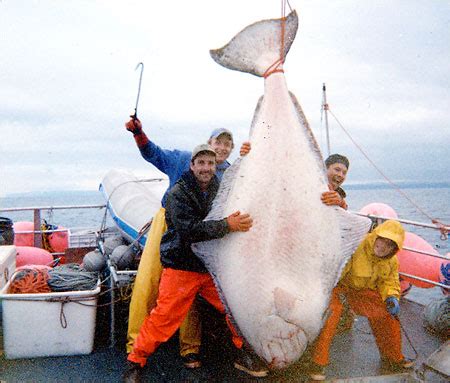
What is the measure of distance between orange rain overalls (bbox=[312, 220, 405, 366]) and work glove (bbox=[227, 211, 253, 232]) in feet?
4.02

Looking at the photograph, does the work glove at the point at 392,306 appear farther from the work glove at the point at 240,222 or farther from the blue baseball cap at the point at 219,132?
the blue baseball cap at the point at 219,132

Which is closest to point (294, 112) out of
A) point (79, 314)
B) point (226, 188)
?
point (226, 188)

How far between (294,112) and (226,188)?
0.68 meters

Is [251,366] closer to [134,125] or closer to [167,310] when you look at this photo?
[167,310]

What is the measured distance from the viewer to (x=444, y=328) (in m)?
4.06

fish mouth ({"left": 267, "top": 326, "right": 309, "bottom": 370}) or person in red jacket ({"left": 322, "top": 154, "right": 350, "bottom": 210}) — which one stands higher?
person in red jacket ({"left": 322, "top": 154, "right": 350, "bottom": 210})

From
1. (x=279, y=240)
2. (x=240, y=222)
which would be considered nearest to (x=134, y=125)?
(x=240, y=222)

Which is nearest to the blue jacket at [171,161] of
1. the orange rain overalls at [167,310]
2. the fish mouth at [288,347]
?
the orange rain overalls at [167,310]

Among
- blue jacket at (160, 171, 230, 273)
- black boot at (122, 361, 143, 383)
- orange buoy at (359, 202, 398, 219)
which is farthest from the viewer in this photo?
orange buoy at (359, 202, 398, 219)

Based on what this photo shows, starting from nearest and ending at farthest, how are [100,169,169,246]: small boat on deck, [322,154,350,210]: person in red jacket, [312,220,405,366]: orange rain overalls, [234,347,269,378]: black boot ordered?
[234,347,269,378]: black boot, [312,220,405,366]: orange rain overalls, [322,154,350,210]: person in red jacket, [100,169,169,246]: small boat on deck

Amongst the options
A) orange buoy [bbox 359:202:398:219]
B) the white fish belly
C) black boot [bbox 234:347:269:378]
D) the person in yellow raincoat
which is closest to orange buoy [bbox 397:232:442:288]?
orange buoy [bbox 359:202:398:219]

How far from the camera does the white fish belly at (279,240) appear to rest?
254cm

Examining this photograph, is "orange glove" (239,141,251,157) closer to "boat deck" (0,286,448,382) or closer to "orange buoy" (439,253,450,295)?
"boat deck" (0,286,448,382)

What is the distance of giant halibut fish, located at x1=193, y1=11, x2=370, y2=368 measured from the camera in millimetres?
2545
